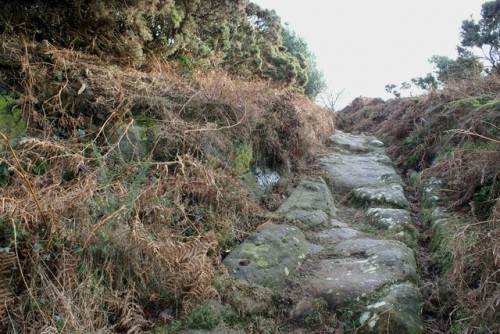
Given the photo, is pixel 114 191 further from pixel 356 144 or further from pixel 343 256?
pixel 356 144

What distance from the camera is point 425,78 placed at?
16.4 m

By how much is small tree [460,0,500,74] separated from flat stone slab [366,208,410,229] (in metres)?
8.75

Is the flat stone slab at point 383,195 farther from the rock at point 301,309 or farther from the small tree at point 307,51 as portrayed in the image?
the small tree at point 307,51

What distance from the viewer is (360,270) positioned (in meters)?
3.22

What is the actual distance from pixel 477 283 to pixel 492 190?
124cm

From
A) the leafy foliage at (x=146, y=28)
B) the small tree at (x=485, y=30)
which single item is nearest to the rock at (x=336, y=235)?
the leafy foliage at (x=146, y=28)

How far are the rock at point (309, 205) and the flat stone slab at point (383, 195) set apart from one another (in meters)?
0.40

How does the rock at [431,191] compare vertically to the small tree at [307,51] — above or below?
below

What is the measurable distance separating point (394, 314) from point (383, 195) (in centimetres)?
269

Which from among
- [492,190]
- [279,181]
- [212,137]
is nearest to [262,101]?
→ [279,181]

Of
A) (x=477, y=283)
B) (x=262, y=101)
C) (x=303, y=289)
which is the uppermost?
(x=262, y=101)

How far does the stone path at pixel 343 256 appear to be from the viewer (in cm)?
276

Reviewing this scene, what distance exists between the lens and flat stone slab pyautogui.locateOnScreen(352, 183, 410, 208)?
495 centimetres

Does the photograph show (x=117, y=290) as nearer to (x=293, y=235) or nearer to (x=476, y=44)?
(x=293, y=235)
